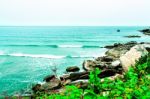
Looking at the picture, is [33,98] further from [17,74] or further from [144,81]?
[17,74]

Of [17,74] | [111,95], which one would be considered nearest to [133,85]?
[111,95]

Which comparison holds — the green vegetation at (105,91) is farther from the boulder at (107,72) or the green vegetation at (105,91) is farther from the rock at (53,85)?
the boulder at (107,72)

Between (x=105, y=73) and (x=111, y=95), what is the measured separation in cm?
1862

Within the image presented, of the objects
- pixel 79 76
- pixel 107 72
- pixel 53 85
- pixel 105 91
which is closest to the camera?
pixel 105 91

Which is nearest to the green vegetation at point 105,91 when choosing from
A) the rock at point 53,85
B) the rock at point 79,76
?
the rock at point 53,85

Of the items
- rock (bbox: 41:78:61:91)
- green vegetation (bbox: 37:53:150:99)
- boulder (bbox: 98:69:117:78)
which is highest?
green vegetation (bbox: 37:53:150:99)

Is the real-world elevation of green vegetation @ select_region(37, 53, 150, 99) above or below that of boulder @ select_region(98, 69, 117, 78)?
above

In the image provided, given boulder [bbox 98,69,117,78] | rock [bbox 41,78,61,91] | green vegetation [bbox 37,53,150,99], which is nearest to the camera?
green vegetation [bbox 37,53,150,99]

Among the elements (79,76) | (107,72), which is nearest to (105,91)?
(107,72)

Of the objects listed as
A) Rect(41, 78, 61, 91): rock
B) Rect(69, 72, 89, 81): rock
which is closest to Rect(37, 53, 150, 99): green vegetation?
Rect(41, 78, 61, 91): rock

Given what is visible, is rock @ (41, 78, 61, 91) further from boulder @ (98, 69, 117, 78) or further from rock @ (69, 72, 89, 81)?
boulder @ (98, 69, 117, 78)

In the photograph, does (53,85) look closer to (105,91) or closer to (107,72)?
(107,72)

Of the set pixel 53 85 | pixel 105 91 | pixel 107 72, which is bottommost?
pixel 53 85

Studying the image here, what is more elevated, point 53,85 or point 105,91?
point 105,91
